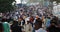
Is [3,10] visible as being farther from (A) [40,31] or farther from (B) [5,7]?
(A) [40,31]

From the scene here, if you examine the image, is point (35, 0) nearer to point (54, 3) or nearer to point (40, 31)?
point (54, 3)

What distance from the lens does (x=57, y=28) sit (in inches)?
291

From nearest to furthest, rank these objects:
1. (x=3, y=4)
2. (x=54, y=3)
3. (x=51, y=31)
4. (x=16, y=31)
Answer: (x=51, y=31) < (x=16, y=31) < (x=3, y=4) < (x=54, y=3)

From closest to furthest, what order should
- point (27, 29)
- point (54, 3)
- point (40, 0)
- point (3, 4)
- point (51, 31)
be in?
1. point (51, 31)
2. point (27, 29)
3. point (3, 4)
4. point (54, 3)
5. point (40, 0)

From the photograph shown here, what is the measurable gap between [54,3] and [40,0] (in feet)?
25.2

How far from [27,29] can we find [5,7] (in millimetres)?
13573

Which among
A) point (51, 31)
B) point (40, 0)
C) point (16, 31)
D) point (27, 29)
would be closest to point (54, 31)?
point (51, 31)

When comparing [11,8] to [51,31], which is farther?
[11,8]

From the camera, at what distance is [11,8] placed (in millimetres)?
24125

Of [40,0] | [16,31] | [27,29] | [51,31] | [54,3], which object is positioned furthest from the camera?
[40,0]

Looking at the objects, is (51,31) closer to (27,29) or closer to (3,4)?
(27,29)

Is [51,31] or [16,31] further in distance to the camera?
[16,31]

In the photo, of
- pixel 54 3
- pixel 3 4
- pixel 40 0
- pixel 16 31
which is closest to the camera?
pixel 16 31

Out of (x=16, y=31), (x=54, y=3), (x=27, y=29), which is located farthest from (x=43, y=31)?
(x=54, y=3)
